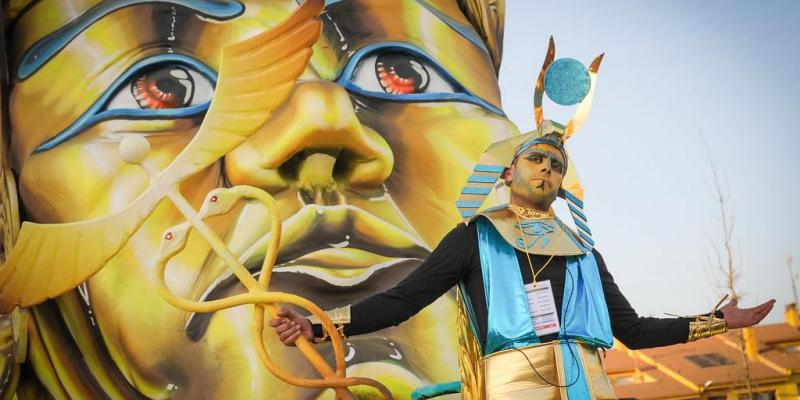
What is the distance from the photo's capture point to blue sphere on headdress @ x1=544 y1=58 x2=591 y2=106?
2934mm

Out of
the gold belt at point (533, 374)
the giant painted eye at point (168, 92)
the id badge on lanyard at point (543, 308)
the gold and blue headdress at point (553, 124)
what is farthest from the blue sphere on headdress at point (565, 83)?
the giant painted eye at point (168, 92)

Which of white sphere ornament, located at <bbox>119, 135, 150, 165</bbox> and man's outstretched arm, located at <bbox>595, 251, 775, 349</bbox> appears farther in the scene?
white sphere ornament, located at <bbox>119, 135, 150, 165</bbox>

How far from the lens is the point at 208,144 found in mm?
3939

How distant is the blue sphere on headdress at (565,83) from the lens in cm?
293

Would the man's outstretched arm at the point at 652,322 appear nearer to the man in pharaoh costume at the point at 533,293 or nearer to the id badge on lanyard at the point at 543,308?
the man in pharaoh costume at the point at 533,293

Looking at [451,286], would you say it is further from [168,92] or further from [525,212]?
[168,92]

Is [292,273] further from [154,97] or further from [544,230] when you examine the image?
[544,230]

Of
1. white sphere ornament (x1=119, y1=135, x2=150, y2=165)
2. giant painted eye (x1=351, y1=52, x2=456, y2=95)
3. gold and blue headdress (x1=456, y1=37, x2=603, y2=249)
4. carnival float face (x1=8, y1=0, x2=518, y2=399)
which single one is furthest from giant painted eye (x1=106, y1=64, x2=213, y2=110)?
gold and blue headdress (x1=456, y1=37, x2=603, y2=249)

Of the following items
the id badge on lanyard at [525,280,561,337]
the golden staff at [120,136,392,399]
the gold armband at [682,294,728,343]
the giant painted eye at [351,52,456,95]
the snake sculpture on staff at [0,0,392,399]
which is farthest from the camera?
the giant painted eye at [351,52,456,95]

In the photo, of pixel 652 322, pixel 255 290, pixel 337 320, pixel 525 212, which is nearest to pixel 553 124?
pixel 525 212

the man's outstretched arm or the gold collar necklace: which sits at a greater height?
the gold collar necklace

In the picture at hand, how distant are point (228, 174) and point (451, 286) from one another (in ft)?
5.83

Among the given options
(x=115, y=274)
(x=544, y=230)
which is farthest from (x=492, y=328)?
(x=115, y=274)

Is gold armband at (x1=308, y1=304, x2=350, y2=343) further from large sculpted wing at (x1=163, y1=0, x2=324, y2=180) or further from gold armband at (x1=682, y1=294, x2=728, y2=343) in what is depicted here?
large sculpted wing at (x1=163, y1=0, x2=324, y2=180)
